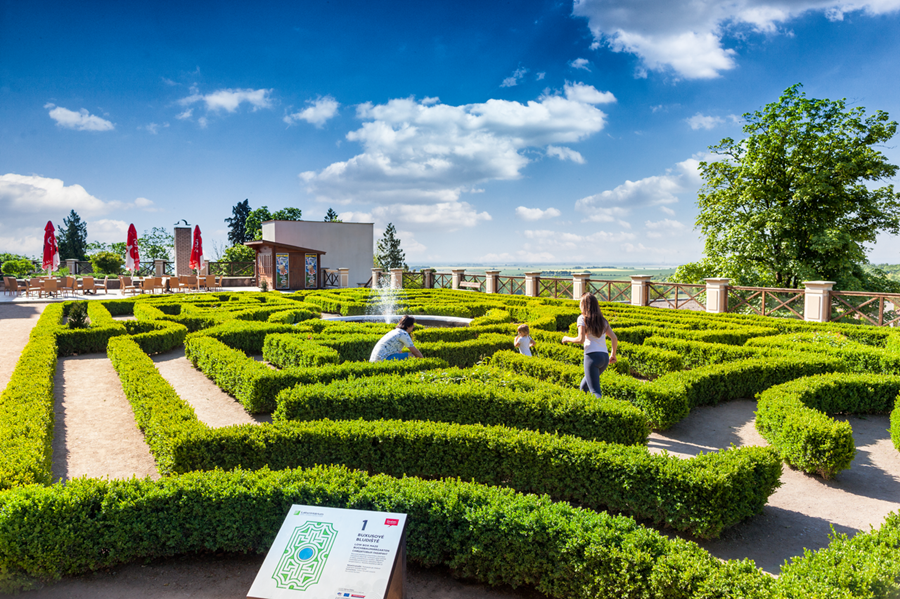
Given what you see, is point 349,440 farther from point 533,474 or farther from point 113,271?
point 113,271

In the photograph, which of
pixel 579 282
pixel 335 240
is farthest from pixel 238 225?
pixel 579 282

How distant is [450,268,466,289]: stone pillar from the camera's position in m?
28.6

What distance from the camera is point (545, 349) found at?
32.3 feet

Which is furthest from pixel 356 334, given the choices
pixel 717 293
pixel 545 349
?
pixel 717 293

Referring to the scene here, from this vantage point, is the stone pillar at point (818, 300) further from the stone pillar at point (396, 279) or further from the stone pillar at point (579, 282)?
the stone pillar at point (396, 279)

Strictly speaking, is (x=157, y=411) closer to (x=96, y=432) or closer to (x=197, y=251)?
(x=96, y=432)

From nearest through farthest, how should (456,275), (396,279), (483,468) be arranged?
(483,468)
(456,275)
(396,279)

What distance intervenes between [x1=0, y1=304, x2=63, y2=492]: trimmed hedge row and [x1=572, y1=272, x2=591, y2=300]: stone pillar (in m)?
18.4

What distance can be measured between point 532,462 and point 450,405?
1.73 meters

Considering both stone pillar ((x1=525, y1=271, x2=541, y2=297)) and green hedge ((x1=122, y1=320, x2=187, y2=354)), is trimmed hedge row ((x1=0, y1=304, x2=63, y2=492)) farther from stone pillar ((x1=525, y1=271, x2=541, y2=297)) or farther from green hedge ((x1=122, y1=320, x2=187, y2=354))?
stone pillar ((x1=525, y1=271, x2=541, y2=297))

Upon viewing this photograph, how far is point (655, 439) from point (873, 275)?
2324 centimetres

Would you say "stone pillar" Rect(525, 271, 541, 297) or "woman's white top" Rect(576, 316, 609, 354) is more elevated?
"stone pillar" Rect(525, 271, 541, 297)

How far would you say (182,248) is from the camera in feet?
118

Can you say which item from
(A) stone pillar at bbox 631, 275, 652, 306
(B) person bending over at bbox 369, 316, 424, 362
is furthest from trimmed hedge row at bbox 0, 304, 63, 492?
(A) stone pillar at bbox 631, 275, 652, 306
